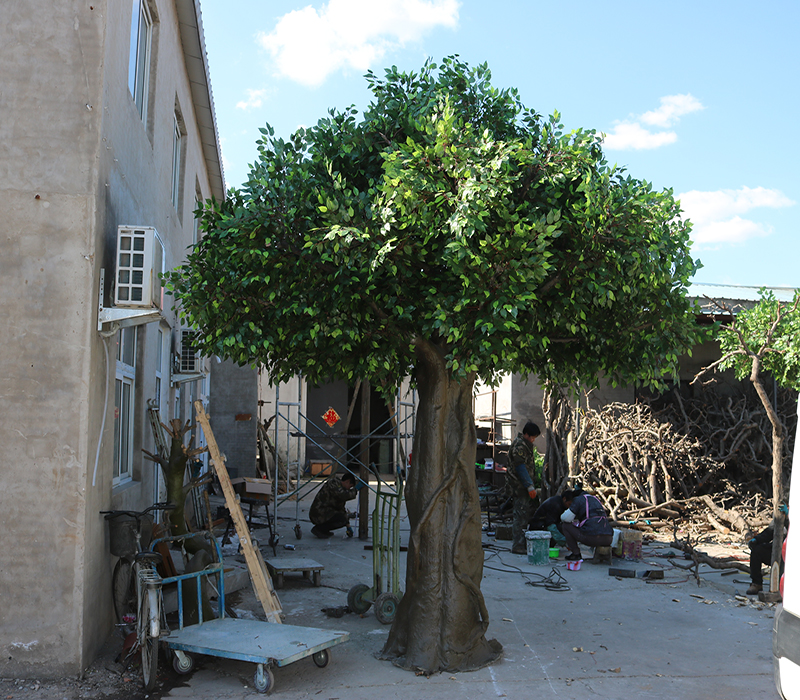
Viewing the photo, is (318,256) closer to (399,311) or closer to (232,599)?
(399,311)

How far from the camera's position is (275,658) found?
4.98m

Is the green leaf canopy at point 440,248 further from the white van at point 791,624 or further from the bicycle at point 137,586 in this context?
the white van at point 791,624

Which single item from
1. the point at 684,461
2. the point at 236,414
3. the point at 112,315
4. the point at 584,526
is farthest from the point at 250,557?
the point at 236,414

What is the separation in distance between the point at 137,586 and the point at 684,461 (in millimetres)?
11100

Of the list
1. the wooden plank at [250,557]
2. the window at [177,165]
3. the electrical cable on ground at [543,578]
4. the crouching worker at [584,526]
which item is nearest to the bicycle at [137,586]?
the wooden plank at [250,557]

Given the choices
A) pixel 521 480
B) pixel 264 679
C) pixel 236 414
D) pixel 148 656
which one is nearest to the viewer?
pixel 264 679

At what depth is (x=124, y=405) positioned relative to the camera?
7.50m

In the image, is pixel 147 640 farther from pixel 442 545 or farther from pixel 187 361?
pixel 187 361

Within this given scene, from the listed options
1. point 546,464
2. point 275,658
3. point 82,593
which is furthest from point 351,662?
point 546,464

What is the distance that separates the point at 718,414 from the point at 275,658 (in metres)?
11.9

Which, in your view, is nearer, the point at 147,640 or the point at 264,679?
the point at 264,679

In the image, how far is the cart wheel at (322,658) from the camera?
560 cm

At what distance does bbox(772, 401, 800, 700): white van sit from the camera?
3.03m

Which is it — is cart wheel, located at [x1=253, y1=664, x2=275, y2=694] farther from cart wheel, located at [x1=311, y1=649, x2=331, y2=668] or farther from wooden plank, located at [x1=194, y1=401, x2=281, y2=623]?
wooden plank, located at [x1=194, y1=401, x2=281, y2=623]
